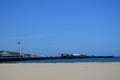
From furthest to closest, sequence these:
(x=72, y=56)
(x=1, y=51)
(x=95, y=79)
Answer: (x=72, y=56), (x=1, y=51), (x=95, y=79)

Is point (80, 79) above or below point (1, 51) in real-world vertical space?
below

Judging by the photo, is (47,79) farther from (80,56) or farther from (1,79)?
(80,56)

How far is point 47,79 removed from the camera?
14.2 meters

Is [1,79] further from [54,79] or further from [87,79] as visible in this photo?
[87,79]

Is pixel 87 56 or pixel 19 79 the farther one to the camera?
pixel 87 56

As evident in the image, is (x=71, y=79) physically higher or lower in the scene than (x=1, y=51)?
lower

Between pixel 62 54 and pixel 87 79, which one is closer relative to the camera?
pixel 87 79

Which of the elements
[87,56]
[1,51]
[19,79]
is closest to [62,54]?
[87,56]

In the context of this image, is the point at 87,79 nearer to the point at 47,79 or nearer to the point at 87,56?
the point at 47,79

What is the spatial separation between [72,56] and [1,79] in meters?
109

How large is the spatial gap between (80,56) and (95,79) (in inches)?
4487

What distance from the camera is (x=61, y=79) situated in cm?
1400

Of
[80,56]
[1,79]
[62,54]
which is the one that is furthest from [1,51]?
[1,79]

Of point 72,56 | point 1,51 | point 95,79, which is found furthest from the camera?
point 72,56
